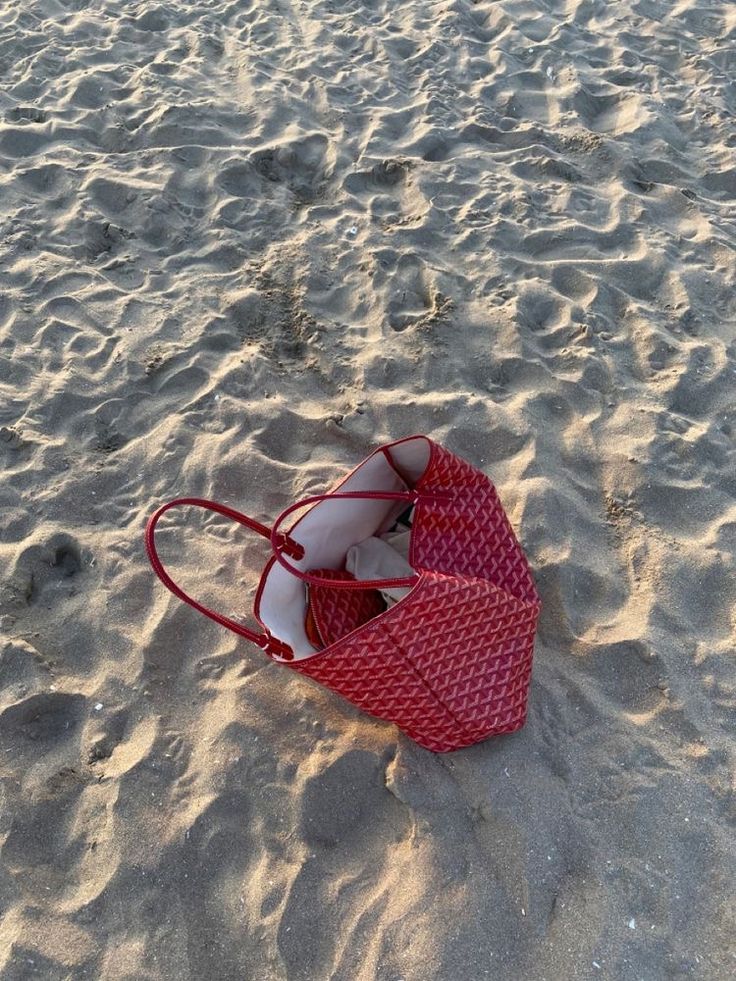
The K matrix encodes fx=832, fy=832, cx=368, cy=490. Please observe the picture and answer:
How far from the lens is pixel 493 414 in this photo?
2.80 m

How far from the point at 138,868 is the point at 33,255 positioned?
2.52m

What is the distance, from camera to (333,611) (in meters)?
2.19

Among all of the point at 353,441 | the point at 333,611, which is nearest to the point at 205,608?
the point at 333,611

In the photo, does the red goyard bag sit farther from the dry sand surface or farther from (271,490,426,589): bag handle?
the dry sand surface

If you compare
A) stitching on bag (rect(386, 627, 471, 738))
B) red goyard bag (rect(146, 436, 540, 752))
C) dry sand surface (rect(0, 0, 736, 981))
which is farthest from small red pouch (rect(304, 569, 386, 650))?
stitching on bag (rect(386, 627, 471, 738))

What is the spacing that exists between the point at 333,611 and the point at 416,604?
17.3 inches

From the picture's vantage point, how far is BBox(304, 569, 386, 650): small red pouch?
2.16 m

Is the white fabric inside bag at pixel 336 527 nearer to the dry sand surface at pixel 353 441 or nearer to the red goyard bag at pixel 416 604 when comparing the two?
the red goyard bag at pixel 416 604

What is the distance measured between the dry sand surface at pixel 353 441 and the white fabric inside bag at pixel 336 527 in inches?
6.9

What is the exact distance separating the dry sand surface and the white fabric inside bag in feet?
0.58

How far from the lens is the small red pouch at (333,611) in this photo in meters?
2.16

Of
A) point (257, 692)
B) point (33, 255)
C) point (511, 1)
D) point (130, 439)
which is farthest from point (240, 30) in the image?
point (257, 692)

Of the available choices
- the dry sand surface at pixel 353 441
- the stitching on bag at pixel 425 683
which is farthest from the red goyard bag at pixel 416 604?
the dry sand surface at pixel 353 441

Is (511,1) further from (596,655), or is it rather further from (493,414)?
(596,655)
